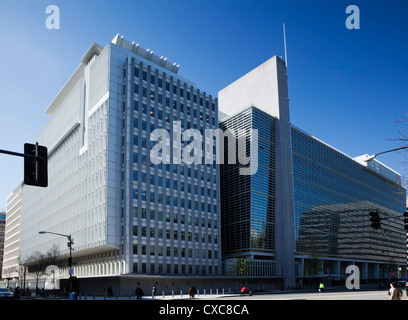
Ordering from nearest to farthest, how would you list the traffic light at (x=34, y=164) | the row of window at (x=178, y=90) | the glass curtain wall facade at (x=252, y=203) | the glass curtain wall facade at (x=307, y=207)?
the traffic light at (x=34, y=164), the row of window at (x=178, y=90), the glass curtain wall facade at (x=252, y=203), the glass curtain wall facade at (x=307, y=207)

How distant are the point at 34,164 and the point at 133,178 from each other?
5673 cm

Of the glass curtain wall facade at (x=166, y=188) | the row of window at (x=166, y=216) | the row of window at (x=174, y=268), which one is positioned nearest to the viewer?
the row of window at (x=174, y=268)

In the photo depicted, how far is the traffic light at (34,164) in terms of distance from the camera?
1238cm

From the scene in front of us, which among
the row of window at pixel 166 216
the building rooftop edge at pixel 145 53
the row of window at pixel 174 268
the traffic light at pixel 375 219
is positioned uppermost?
the building rooftop edge at pixel 145 53

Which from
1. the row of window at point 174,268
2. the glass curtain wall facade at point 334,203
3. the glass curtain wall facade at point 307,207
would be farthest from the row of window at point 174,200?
the glass curtain wall facade at point 334,203

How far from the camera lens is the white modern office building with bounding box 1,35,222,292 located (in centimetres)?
6781

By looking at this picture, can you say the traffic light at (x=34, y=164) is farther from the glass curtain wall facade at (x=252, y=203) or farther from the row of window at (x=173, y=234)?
the glass curtain wall facade at (x=252, y=203)

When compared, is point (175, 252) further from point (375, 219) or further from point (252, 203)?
point (375, 219)

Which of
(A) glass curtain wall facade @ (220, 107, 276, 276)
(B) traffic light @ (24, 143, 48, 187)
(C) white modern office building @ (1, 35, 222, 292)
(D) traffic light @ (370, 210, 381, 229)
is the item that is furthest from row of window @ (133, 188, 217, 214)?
(B) traffic light @ (24, 143, 48, 187)

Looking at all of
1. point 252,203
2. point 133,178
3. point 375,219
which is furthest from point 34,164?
point 252,203

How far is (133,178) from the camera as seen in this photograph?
68.8 m

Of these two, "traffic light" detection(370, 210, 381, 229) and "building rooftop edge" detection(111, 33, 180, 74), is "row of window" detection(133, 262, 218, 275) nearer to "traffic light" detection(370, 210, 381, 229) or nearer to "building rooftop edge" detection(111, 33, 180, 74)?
"building rooftop edge" detection(111, 33, 180, 74)

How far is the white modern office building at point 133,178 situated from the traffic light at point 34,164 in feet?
179

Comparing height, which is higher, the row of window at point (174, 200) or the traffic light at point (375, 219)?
the row of window at point (174, 200)
